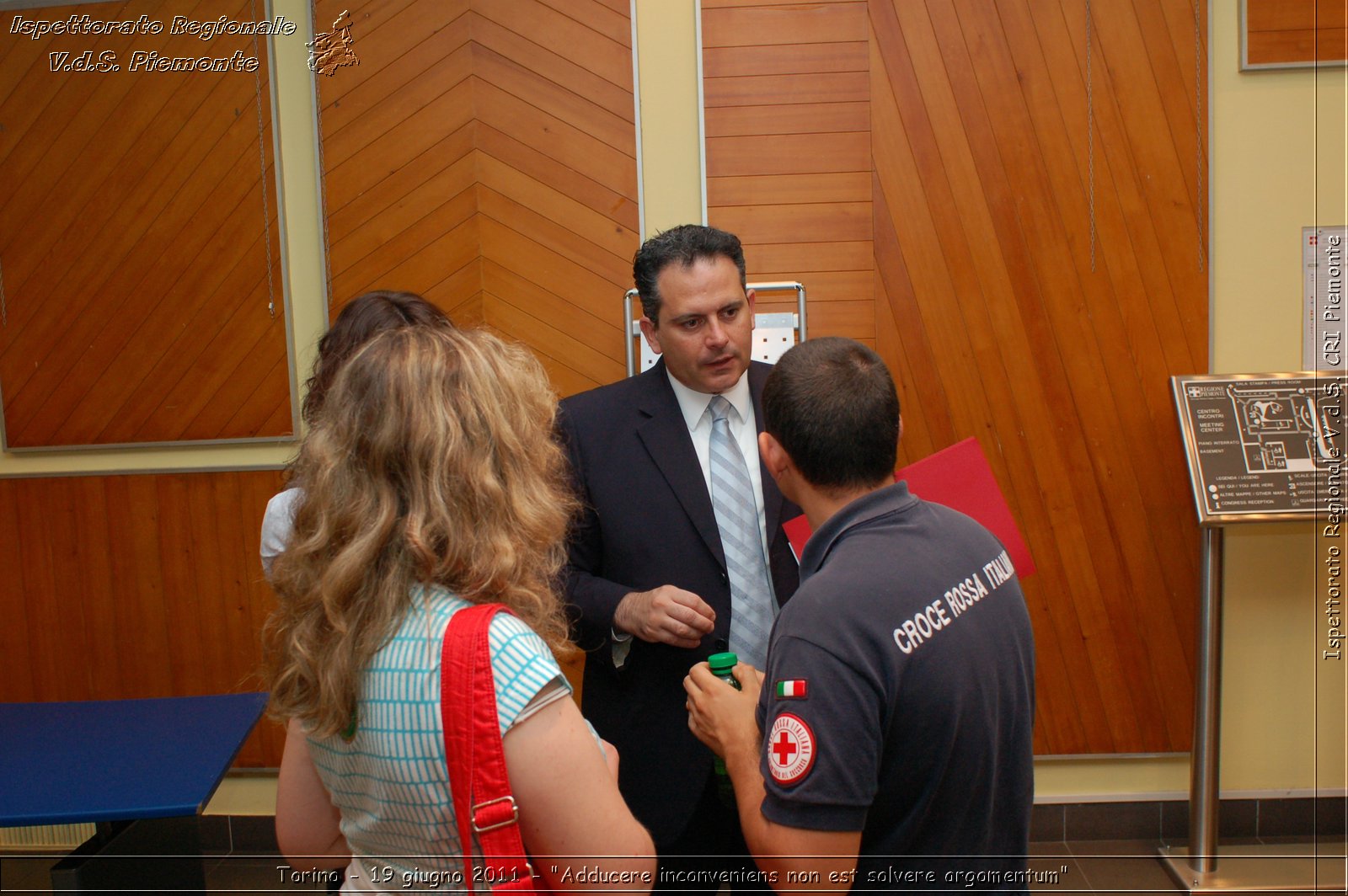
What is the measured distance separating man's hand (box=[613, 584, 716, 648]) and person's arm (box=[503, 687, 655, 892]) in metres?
0.71

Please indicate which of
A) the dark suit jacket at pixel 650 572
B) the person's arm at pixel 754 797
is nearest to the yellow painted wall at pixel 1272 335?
the dark suit jacket at pixel 650 572

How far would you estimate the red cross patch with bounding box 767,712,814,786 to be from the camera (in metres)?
1.20

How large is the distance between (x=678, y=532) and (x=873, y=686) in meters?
0.91

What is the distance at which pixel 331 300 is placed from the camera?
343cm

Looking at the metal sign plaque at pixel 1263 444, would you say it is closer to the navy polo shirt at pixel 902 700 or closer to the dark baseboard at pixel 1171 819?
the dark baseboard at pixel 1171 819

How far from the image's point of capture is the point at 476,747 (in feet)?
3.41

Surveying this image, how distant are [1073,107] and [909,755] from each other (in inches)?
111

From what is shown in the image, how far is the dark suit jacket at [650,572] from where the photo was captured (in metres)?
2.05

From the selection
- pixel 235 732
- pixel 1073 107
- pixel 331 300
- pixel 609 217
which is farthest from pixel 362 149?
pixel 1073 107

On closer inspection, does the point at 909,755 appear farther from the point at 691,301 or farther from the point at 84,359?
the point at 84,359

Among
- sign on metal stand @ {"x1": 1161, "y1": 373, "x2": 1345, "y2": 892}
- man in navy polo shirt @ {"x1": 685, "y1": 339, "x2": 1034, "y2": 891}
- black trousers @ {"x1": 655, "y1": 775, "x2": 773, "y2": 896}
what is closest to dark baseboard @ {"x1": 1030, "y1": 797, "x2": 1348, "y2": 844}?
sign on metal stand @ {"x1": 1161, "y1": 373, "x2": 1345, "y2": 892}

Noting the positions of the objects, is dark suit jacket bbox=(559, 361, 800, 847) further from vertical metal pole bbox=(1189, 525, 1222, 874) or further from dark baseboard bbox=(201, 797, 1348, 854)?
dark baseboard bbox=(201, 797, 1348, 854)

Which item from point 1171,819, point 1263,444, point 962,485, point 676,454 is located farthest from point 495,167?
point 1171,819

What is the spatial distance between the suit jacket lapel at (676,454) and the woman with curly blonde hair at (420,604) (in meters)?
0.88
